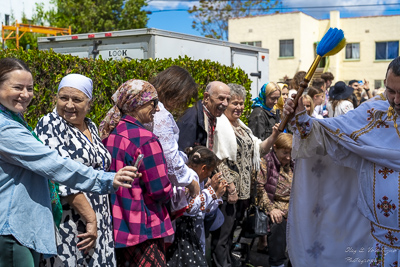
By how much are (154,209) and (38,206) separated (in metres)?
0.88

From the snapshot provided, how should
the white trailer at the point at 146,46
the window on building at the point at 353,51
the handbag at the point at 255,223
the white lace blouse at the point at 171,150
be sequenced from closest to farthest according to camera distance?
the white lace blouse at the point at 171,150 < the handbag at the point at 255,223 < the white trailer at the point at 146,46 < the window on building at the point at 353,51

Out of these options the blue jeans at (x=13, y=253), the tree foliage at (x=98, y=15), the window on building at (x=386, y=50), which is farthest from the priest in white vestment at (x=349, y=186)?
the window on building at (x=386, y=50)

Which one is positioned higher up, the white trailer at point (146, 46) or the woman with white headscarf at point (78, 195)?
the white trailer at point (146, 46)

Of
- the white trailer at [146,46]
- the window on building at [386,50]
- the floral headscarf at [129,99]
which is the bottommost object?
the floral headscarf at [129,99]

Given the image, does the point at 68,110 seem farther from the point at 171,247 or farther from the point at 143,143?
the point at 171,247

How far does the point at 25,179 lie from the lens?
107 inches

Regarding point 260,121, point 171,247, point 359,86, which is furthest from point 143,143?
point 359,86

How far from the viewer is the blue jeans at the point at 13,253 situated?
262 cm

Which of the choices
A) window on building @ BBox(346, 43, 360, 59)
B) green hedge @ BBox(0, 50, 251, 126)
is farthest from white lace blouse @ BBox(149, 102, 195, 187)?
window on building @ BBox(346, 43, 360, 59)

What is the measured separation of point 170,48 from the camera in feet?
28.6

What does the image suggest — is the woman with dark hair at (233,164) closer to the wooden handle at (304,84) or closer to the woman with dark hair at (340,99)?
the wooden handle at (304,84)

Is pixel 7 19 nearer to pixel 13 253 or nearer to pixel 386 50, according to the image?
pixel 386 50

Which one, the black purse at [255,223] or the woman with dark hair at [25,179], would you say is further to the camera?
the black purse at [255,223]

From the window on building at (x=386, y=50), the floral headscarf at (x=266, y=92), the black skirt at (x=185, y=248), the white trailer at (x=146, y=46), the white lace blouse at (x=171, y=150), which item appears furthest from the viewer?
the window on building at (x=386, y=50)
